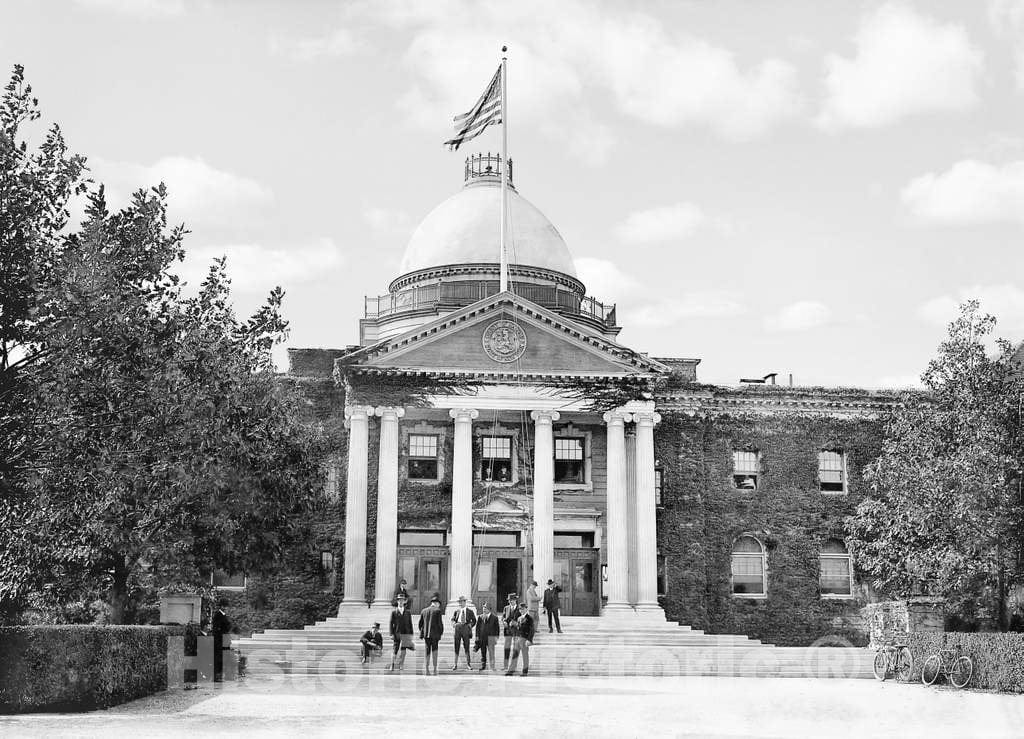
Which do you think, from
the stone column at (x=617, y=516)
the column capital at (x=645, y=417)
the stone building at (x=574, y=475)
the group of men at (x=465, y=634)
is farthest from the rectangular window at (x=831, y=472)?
the group of men at (x=465, y=634)

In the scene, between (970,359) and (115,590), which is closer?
(115,590)

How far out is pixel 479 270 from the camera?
50.3m

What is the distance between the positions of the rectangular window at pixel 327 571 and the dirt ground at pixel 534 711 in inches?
629

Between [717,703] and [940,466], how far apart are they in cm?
1103

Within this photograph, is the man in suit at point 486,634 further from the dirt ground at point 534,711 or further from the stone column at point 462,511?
the stone column at point 462,511

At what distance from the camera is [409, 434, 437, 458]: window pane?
43.7m

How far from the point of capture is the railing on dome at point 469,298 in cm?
4981

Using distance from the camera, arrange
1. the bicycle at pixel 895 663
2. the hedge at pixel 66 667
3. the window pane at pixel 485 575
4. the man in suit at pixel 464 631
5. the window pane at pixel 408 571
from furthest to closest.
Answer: the window pane at pixel 408 571 < the window pane at pixel 485 575 < the man in suit at pixel 464 631 < the bicycle at pixel 895 663 < the hedge at pixel 66 667

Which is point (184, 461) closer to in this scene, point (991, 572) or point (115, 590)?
point (115, 590)

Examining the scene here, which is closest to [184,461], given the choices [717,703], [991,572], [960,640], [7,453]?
[7,453]

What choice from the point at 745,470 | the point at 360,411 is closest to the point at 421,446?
the point at 360,411

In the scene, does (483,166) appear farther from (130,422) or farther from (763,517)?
(130,422)

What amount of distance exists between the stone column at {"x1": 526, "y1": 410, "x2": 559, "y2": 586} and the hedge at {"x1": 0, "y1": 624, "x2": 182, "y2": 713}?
20092mm

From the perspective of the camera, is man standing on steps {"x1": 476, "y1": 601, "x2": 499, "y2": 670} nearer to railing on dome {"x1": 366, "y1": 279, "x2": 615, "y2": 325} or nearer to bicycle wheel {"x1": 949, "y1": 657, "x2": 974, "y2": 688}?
bicycle wheel {"x1": 949, "y1": 657, "x2": 974, "y2": 688}
